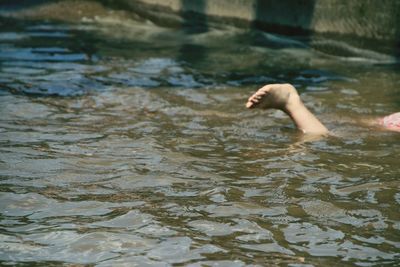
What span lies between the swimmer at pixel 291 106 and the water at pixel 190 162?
11cm

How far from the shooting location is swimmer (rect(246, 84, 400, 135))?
5.04 meters

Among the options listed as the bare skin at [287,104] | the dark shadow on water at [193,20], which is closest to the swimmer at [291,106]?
the bare skin at [287,104]

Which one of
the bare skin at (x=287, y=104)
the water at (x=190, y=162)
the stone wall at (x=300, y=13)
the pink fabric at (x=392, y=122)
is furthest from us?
the stone wall at (x=300, y=13)

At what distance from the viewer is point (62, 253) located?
307 cm

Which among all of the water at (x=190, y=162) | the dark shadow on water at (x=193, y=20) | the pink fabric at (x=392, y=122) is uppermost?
the dark shadow on water at (x=193, y=20)

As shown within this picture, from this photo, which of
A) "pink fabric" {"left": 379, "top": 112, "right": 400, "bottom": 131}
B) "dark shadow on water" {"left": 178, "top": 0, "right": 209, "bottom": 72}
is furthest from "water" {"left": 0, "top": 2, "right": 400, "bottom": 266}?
"dark shadow on water" {"left": 178, "top": 0, "right": 209, "bottom": 72}

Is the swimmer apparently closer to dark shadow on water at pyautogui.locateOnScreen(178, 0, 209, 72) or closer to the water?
the water

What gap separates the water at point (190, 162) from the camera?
316 cm

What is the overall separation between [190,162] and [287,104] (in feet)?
3.51

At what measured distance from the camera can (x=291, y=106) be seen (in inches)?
204

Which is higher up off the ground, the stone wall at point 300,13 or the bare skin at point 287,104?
the stone wall at point 300,13

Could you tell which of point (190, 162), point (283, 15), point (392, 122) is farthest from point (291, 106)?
point (283, 15)

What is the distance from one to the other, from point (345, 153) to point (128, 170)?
4.28 feet

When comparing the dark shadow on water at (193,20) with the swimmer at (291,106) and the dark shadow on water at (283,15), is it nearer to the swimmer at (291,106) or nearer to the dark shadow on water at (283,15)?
the dark shadow on water at (283,15)
